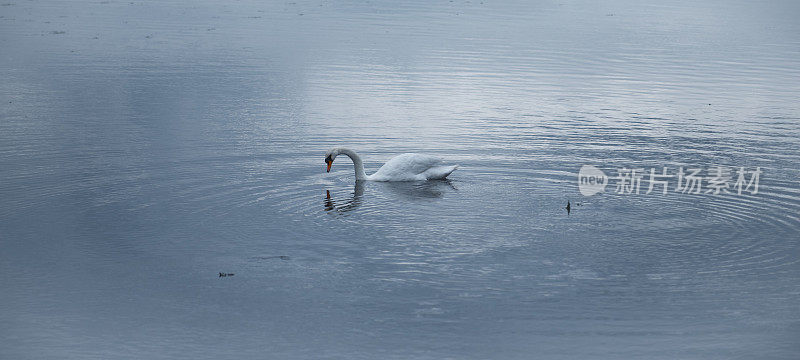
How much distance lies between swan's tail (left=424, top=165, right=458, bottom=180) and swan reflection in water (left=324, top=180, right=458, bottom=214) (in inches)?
4.6

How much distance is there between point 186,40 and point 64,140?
74.7ft

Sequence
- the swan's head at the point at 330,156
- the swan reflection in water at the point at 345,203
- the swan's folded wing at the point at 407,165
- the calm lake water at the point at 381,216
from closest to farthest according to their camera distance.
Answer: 1. the calm lake water at the point at 381,216
2. the swan reflection in water at the point at 345,203
3. the swan's head at the point at 330,156
4. the swan's folded wing at the point at 407,165

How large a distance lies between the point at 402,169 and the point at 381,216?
10.1 feet

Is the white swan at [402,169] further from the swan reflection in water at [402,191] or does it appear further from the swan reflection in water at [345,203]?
the swan reflection in water at [345,203]

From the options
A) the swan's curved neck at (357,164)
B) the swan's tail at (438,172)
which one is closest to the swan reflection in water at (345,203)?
the swan's curved neck at (357,164)

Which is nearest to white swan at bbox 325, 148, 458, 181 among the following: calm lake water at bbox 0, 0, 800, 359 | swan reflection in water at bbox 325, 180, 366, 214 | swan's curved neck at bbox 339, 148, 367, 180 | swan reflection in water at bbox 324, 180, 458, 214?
swan's curved neck at bbox 339, 148, 367, 180

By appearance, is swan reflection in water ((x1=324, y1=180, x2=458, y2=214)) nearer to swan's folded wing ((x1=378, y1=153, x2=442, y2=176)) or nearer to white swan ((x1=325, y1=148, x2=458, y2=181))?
white swan ((x1=325, y1=148, x2=458, y2=181))

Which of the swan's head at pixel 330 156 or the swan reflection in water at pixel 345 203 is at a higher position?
the swan's head at pixel 330 156

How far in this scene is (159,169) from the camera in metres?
18.8

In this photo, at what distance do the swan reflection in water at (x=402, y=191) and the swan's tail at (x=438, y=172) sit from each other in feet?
0.38

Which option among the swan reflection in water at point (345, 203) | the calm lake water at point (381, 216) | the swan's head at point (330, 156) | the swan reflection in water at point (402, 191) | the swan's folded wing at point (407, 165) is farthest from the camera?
the swan's folded wing at point (407, 165)

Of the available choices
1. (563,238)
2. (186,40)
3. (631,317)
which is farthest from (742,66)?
(631,317)

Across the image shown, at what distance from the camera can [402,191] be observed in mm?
17938

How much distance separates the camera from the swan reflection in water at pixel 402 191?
1652cm
